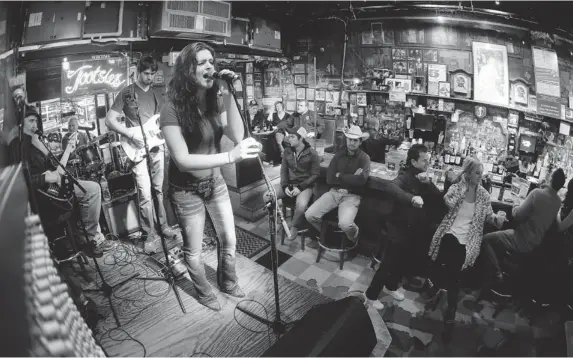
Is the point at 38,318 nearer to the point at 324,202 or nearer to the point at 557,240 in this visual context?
the point at 324,202

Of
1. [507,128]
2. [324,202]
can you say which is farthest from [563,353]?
[507,128]

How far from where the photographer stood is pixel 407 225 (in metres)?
3.61

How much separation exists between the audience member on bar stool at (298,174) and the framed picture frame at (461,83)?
164 inches

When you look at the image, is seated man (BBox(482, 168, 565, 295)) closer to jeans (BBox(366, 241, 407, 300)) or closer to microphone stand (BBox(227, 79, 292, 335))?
jeans (BBox(366, 241, 407, 300))

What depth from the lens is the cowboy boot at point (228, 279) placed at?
104 inches

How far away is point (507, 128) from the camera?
20.1 feet

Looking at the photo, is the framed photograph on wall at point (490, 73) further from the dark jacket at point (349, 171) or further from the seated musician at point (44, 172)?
the seated musician at point (44, 172)

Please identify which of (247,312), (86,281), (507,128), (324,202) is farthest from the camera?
(507,128)

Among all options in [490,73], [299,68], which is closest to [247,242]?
[490,73]

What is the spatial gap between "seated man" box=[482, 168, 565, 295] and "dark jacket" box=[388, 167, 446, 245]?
0.59m

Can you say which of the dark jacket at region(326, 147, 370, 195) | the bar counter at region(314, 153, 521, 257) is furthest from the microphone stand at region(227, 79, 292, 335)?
the bar counter at region(314, 153, 521, 257)

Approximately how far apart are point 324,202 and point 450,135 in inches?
174

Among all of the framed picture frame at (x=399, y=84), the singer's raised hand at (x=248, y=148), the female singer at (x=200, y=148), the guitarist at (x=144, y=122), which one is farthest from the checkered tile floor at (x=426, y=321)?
the framed picture frame at (x=399, y=84)

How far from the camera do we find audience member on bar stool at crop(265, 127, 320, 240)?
4.74m
